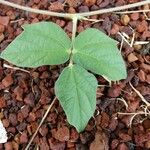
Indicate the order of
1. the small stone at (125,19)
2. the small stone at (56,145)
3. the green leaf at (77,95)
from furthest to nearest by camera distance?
the small stone at (125,19) → the small stone at (56,145) → the green leaf at (77,95)

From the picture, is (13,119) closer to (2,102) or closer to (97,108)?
(2,102)

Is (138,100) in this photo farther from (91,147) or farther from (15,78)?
(15,78)

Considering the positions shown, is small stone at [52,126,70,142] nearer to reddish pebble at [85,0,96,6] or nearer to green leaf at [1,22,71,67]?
green leaf at [1,22,71,67]

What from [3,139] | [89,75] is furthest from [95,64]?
[3,139]

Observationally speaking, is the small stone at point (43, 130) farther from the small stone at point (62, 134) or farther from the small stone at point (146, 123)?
the small stone at point (146, 123)

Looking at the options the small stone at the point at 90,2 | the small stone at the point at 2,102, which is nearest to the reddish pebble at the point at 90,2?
the small stone at the point at 90,2

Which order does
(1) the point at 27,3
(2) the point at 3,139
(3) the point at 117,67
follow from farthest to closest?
1. (1) the point at 27,3
2. (2) the point at 3,139
3. (3) the point at 117,67


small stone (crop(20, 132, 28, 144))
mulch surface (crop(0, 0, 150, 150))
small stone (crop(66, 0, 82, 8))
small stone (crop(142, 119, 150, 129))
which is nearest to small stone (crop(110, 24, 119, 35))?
mulch surface (crop(0, 0, 150, 150))
